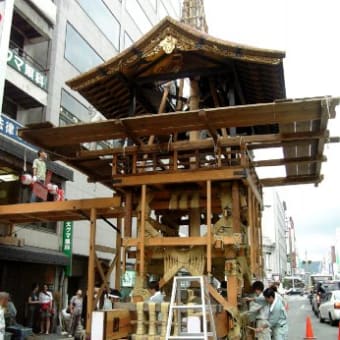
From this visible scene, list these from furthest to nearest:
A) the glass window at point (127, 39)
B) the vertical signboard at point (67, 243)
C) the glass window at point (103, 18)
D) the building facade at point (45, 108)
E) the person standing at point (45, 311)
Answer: the glass window at point (127, 39), the glass window at point (103, 18), the vertical signboard at point (67, 243), the person standing at point (45, 311), the building facade at point (45, 108)

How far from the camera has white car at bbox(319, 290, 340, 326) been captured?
20.8 meters

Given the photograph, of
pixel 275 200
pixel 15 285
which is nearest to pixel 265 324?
pixel 15 285

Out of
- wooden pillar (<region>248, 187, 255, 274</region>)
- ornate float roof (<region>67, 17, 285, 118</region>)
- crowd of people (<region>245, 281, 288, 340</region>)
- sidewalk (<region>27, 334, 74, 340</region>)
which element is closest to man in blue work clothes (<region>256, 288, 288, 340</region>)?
crowd of people (<region>245, 281, 288, 340</region>)

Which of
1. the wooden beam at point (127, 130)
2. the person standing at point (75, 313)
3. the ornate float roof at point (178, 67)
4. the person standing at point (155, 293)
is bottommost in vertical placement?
the person standing at point (75, 313)

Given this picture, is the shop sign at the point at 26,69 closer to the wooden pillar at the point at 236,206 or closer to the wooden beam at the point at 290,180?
the wooden beam at the point at 290,180

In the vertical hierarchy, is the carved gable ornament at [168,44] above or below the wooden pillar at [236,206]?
above

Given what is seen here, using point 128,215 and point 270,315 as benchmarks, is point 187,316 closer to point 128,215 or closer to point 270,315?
point 270,315

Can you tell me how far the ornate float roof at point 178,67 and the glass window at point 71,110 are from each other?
10.7m

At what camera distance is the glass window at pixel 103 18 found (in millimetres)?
24953

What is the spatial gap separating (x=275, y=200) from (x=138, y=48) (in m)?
96.5

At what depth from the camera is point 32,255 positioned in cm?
1731

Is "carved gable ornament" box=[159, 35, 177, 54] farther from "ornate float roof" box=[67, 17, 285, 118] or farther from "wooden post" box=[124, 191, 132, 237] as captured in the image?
"wooden post" box=[124, 191, 132, 237]

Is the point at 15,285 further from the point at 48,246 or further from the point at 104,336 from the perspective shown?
the point at 104,336

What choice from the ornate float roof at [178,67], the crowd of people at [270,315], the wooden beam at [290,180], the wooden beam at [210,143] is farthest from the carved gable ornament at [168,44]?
the crowd of people at [270,315]
